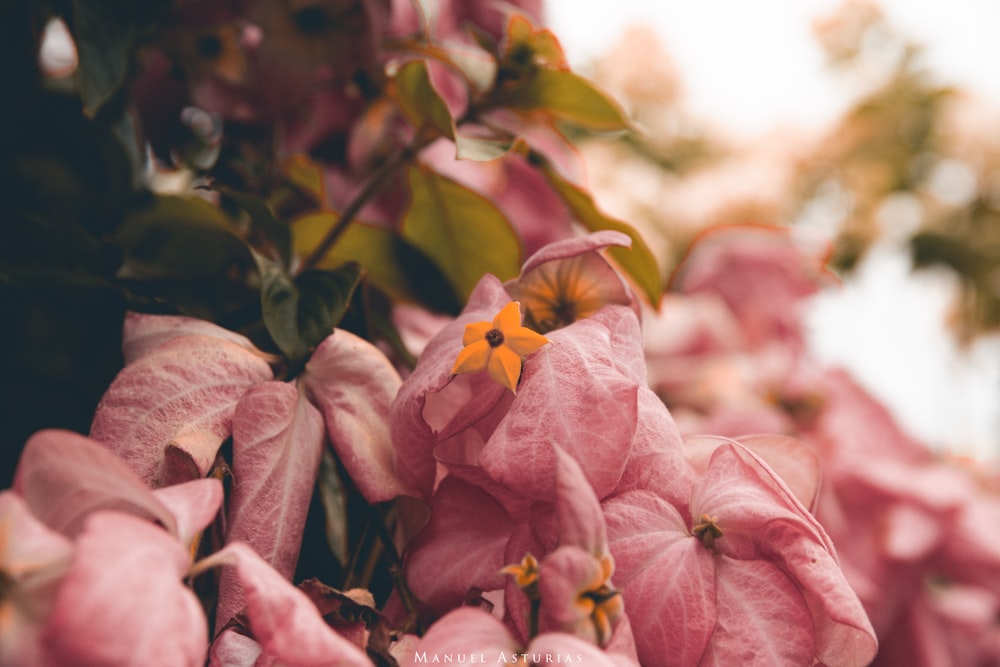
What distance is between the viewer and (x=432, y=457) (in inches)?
8.9

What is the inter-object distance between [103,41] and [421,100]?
0.12 meters

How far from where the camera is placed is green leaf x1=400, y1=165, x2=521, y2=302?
370 millimetres

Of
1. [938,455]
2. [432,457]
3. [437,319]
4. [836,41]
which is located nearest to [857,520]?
[938,455]

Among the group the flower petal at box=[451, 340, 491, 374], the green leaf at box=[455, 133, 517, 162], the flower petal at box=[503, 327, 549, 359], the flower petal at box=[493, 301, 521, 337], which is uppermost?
the green leaf at box=[455, 133, 517, 162]

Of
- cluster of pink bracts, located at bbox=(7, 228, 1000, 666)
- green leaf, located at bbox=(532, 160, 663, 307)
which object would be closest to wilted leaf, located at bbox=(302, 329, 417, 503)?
cluster of pink bracts, located at bbox=(7, 228, 1000, 666)

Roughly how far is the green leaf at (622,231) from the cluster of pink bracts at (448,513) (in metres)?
0.06

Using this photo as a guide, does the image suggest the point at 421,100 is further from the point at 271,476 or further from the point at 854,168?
the point at 854,168

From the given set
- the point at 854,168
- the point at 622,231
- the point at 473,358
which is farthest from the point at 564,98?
the point at 854,168

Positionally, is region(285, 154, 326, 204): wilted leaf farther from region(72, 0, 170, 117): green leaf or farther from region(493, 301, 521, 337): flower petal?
region(493, 301, 521, 337): flower petal

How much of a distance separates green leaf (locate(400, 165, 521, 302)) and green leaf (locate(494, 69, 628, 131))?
50 millimetres

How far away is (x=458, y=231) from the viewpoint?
38 centimetres

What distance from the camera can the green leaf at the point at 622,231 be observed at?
1.03 feet

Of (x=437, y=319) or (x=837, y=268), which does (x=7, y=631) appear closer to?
(x=437, y=319)

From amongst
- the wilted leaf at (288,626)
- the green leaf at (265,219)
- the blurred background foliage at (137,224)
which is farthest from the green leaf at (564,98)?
the wilted leaf at (288,626)
